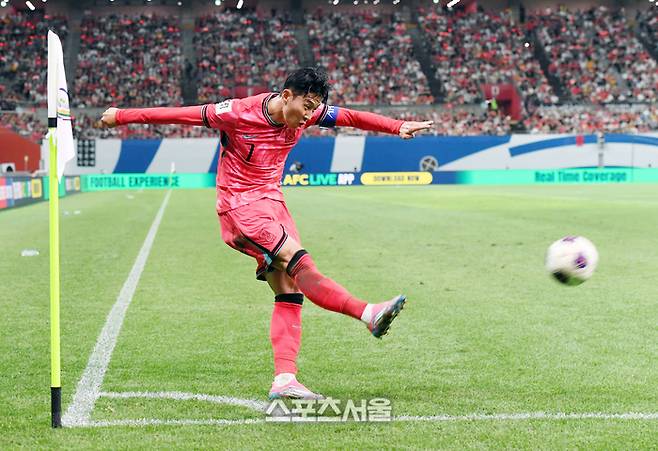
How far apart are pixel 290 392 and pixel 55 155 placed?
6.24 ft

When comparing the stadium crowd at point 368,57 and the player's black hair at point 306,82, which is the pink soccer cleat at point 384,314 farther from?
the stadium crowd at point 368,57

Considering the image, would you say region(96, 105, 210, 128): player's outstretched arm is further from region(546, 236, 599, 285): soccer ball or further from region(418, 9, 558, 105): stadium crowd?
region(418, 9, 558, 105): stadium crowd

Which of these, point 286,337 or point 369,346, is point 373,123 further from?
point 369,346

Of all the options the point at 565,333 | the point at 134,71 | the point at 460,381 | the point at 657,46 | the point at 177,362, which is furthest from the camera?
the point at 657,46

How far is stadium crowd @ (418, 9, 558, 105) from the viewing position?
186ft

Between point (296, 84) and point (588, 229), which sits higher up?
point (296, 84)

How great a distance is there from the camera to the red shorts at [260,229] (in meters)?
5.25

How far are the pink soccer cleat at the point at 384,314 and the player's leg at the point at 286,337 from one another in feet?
2.20

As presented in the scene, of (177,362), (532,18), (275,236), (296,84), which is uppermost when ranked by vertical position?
(532,18)

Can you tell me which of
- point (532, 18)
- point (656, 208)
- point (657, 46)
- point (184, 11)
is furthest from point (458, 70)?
point (656, 208)

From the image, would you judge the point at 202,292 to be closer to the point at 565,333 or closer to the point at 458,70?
the point at 565,333

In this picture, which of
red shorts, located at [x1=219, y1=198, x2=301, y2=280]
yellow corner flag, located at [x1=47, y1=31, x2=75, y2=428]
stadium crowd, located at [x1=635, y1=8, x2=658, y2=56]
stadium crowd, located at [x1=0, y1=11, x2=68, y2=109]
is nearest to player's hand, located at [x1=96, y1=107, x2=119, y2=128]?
yellow corner flag, located at [x1=47, y1=31, x2=75, y2=428]

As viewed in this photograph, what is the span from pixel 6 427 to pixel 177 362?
177 cm

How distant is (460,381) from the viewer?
18.4 feet
